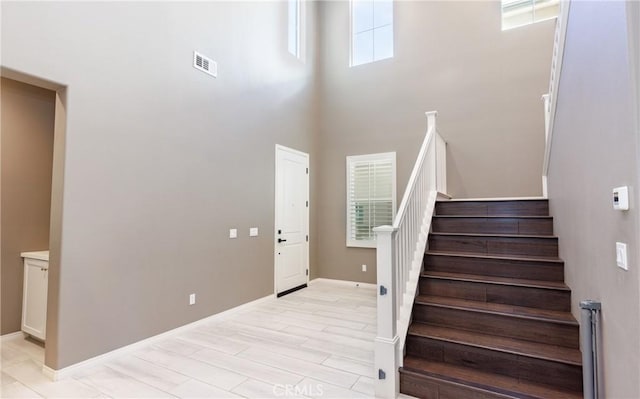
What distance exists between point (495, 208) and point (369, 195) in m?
2.30

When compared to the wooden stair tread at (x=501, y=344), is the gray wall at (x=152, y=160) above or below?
above

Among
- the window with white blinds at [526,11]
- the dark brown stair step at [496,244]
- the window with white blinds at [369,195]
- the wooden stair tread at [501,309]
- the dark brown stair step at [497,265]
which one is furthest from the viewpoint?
the window with white blinds at [369,195]

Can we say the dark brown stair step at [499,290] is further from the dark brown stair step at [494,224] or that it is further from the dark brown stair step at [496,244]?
the dark brown stair step at [494,224]

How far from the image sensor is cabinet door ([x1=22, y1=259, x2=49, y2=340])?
3.04 metres

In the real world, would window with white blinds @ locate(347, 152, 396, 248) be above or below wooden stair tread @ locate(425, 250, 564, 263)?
above

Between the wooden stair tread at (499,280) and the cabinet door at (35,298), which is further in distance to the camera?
the cabinet door at (35,298)

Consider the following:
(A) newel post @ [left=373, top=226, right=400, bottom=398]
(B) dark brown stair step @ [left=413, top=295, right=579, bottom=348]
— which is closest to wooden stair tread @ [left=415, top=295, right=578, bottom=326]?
(B) dark brown stair step @ [left=413, top=295, right=579, bottom=348]

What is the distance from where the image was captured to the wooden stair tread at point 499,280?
2.60 m

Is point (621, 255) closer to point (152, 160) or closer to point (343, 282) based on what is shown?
point (152, 160)

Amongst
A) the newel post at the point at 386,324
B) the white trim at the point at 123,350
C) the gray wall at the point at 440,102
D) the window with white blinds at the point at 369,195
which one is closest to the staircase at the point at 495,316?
the newel post at the point at 386,324

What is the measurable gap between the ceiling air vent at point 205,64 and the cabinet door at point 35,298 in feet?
8.63

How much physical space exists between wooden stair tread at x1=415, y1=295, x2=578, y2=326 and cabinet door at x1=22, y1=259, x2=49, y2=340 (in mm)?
3543

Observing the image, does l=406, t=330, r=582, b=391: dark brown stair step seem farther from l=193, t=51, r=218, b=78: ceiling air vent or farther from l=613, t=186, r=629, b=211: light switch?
l=193, t=51, r=218, b=78: ceiling air vent

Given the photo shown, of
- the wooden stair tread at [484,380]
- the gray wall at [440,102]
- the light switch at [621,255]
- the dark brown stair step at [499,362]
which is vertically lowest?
the wooden stair tread at [484,380]
